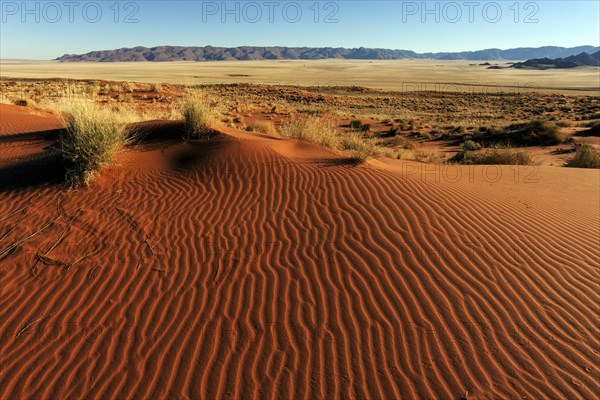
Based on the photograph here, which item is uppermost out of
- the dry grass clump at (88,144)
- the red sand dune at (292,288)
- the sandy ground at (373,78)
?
the sandy ground at (373,78)

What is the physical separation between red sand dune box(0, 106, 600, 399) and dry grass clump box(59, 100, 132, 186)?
11.5 inches

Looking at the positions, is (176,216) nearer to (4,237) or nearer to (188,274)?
(188,274)

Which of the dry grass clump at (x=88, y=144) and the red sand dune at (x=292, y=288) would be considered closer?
the red sand dune at (x=292, y=288)

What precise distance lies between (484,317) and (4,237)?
22.1 ft

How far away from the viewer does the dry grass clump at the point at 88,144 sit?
7.75 m

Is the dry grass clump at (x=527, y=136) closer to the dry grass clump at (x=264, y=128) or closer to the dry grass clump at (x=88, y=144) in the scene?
the dry grass clump at (x=264, y=128)

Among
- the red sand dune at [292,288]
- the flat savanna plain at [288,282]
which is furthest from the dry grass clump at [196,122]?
the red sand dune at [292,288]

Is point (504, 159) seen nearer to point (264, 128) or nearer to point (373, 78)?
point (264, 128)

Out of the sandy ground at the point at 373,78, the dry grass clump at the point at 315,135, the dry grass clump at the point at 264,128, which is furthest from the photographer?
the sandy ground at the point at 373,78

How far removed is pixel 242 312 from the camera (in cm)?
442

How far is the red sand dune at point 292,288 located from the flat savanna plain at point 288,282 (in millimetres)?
22

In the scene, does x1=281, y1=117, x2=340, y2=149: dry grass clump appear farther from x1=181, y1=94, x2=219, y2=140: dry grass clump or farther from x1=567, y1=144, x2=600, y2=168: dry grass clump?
x1=567, y1=144, x2=600, y2=168: dry grass clump

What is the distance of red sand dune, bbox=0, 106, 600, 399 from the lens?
367 centimetres

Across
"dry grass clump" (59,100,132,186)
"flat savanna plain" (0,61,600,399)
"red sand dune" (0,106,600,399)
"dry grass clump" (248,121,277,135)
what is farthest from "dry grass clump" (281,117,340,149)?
"dry grass clump" (59,100,132,186)
